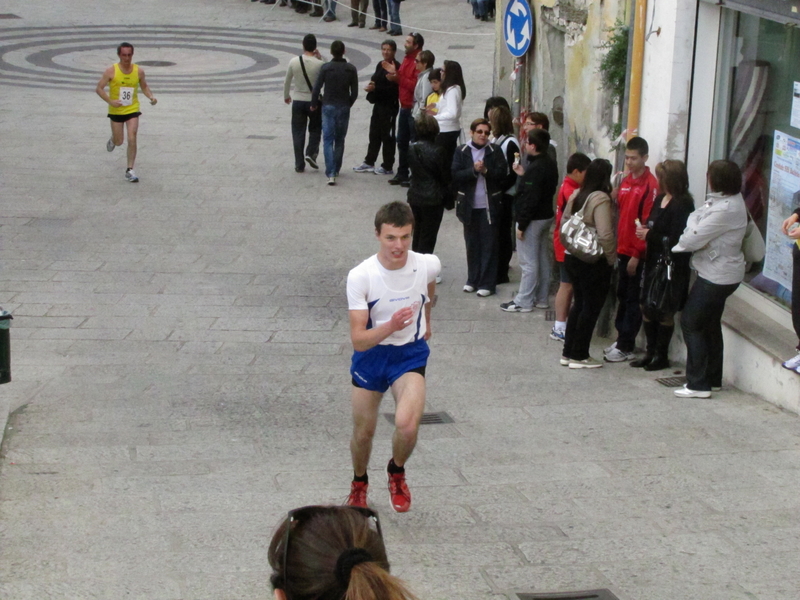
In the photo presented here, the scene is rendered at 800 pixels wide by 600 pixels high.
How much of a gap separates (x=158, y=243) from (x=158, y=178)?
9.19ft

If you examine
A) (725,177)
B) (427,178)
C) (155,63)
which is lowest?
(427,178)

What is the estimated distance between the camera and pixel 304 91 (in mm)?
14305

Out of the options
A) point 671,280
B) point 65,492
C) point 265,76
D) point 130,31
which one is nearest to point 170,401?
point 65,492

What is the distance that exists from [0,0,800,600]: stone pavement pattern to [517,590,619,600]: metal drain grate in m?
0.05

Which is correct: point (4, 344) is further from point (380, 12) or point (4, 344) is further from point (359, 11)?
point (359, 11)

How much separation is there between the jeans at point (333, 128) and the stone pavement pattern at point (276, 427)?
0.51 m

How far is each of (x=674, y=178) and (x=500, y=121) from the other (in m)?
2.71

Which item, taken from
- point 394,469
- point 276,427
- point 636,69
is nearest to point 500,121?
point 636,69

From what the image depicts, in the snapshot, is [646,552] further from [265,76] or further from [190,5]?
[190,5]

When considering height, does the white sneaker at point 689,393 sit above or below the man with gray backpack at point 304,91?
below

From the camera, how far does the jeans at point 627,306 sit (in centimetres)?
881

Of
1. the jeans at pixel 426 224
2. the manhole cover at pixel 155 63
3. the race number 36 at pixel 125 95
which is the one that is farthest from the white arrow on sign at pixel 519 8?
the manhole cover at pixel 155 63

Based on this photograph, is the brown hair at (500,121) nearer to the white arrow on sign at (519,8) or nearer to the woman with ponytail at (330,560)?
the white arrow on sign at (519,8)

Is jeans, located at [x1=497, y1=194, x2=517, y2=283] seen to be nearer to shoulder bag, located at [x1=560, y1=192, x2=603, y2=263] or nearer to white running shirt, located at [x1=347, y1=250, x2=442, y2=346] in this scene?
shoulder bag, located at [x1=560, y1=192, x2=603, y2=263]
